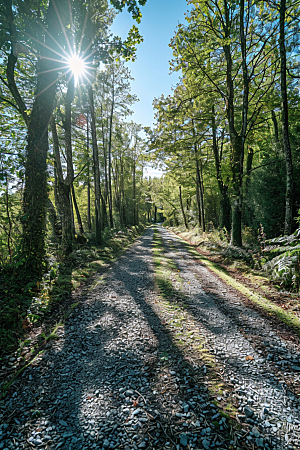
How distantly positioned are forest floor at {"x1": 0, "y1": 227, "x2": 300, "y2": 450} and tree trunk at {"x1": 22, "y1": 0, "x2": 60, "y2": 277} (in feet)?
7.02

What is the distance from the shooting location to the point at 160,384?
260 centimetres

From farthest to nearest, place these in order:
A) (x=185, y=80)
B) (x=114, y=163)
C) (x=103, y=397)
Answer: (x=114, y=163)
(x=185, y=80)
(x=103, y=397)

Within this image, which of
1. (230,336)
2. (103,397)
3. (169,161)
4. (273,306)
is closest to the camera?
(103,397)

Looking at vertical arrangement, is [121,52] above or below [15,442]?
above

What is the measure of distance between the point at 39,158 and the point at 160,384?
6.00 m

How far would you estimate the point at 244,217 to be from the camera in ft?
67.2

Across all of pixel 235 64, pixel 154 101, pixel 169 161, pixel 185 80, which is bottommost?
pixel 169 161

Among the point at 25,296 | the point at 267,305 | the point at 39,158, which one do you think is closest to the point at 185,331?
the point at 267,305

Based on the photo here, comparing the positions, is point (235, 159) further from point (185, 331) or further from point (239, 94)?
point (185, 331)

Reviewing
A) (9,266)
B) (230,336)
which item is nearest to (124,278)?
(9,266)

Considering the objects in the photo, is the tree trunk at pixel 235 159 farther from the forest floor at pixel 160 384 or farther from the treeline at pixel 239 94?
the forest floor at pixel 160 384

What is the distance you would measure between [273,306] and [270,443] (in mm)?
3438

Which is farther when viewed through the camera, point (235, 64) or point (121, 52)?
point (235, 64)

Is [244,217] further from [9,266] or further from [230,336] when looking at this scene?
[9,266]
